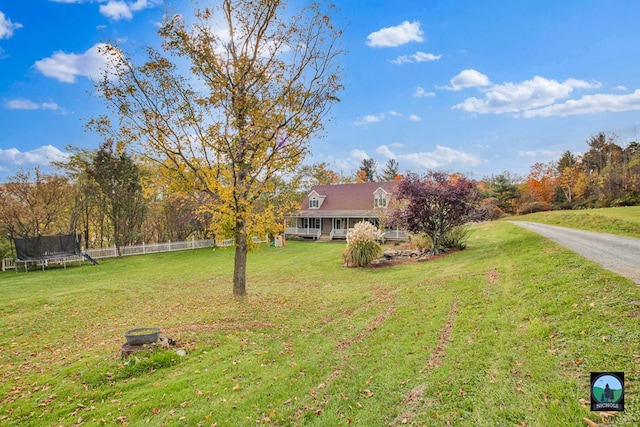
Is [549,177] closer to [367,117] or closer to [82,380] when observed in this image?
[367,117]

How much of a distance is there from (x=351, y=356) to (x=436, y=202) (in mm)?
11085

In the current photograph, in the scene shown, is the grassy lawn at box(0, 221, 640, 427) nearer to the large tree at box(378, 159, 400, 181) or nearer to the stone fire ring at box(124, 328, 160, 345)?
the stone fire ring at box(124, 328, 160, 345)

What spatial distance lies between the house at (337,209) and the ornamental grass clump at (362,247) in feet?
41.9

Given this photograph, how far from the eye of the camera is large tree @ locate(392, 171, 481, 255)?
14312 millimetres

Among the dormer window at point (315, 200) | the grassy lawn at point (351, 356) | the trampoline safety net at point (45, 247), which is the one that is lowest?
the grassy lawn at point (351, 356)

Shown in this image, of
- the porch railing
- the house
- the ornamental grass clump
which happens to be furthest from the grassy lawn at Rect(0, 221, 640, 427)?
the porch railing

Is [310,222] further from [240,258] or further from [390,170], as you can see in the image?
[390,170]

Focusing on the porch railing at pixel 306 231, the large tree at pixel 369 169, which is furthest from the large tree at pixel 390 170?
the porch railing at pixel 306 231

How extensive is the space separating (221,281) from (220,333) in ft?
24.4

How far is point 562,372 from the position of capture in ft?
11.5

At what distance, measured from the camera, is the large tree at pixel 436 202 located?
14312 millimetres

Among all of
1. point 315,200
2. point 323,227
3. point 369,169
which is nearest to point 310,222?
point 323,227

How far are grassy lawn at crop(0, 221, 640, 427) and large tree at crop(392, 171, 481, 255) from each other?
5418 mm

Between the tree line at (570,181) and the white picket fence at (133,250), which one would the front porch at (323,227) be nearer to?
the white picket fence at (133,250)
